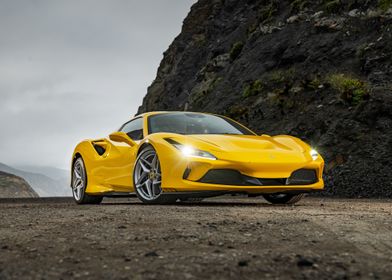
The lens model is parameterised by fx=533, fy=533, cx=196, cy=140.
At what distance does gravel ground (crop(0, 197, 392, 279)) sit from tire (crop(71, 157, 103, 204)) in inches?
139

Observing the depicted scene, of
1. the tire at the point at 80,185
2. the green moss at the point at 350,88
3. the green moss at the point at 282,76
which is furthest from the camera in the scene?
the green moss at the point at 282,76

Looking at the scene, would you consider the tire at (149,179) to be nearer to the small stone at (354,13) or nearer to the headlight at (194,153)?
the headlight at (194,153)

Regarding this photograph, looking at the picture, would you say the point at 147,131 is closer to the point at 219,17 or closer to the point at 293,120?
the point at 293,120

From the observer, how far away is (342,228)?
12.8 ft

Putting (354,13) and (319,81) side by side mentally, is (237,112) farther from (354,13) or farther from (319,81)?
(354,13)

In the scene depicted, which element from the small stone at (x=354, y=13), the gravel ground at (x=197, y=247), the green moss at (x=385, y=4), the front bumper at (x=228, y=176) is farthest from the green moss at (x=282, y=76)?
the gravel ground at (x=197, y=247)

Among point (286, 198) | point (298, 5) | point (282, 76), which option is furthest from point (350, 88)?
point (298, 5)

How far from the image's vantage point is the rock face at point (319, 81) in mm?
11797

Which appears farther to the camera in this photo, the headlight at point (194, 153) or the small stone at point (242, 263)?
the headlight at point (194, 153)

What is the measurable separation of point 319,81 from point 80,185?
925cm

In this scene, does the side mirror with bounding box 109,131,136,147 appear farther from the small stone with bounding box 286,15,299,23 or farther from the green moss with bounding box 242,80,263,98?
the small stone with bounding box 286,15,299,23

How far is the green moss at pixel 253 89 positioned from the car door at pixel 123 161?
10322 mm

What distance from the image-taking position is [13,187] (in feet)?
94.5

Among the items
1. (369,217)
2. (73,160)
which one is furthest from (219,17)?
(369,217)
